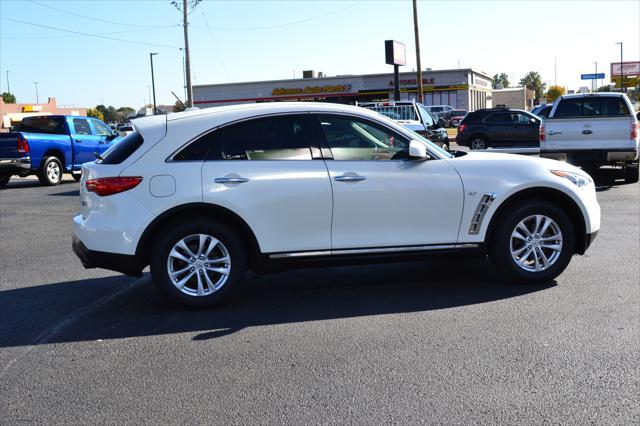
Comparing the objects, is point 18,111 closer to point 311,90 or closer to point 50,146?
point 311,90

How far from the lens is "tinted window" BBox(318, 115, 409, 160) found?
20.9ft

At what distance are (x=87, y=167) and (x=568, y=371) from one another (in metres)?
4.36

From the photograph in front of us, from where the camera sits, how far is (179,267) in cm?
611

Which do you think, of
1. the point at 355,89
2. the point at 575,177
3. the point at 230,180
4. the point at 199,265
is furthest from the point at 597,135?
the point at 355,89

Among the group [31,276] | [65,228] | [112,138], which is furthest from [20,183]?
[31,276]

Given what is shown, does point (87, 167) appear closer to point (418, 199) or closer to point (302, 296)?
point (302, 296)

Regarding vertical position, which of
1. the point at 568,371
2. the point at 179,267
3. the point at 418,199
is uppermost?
the point at 418,199

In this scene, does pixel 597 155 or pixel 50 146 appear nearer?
pixel 597 155

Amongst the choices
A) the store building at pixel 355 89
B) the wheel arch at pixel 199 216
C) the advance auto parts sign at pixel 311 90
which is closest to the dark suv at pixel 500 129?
the wheel arch at pixel 199 216

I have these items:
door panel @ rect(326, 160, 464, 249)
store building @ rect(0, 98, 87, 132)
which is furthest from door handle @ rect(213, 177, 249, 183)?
store building @ rect(0, 98, 87, 132)

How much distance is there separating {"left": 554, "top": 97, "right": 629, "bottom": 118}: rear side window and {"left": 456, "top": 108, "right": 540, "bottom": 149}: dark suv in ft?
30.3

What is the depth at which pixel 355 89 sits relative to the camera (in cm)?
7319

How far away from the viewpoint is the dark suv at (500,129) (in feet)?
81.8

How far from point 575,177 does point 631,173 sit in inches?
382
